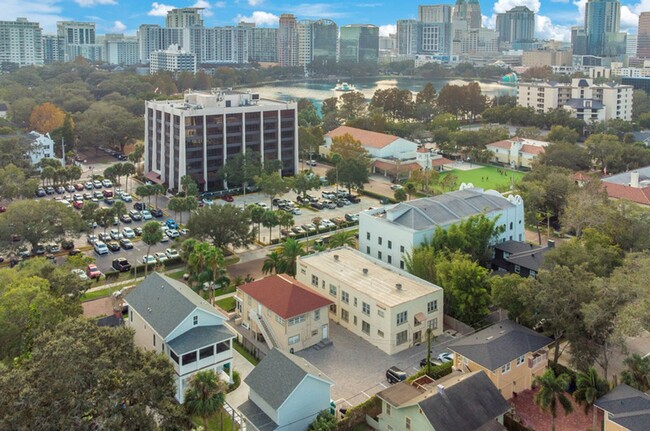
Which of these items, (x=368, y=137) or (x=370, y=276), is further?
(x=368, y=137)

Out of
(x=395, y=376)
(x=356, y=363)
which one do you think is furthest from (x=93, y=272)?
(x=395, y=376)

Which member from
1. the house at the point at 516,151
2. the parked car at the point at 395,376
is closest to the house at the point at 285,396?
the parked car at the point at 395,376

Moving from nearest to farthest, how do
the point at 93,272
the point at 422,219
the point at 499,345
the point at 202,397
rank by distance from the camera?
1. the point at 202,397
2. the point at 499,345
3. the point at 422,219
4. the point at 93,272

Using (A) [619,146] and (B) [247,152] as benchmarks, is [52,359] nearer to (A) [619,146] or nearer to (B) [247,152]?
(B) [247,152]

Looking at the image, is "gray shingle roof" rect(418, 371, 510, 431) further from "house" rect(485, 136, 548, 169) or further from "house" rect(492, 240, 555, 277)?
"house" rect(485, 136, 548, 169)

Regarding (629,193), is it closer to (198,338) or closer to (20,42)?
(198,338)

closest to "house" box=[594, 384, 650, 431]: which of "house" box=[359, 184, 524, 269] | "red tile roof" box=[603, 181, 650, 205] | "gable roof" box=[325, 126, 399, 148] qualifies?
"house" box=[359, 184, 524, 269]

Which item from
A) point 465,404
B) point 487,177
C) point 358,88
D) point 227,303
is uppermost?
point 358,88

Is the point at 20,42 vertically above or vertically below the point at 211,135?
above

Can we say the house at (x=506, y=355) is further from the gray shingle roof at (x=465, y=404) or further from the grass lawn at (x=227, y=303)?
the grass lawn at (x=227, y=303)
